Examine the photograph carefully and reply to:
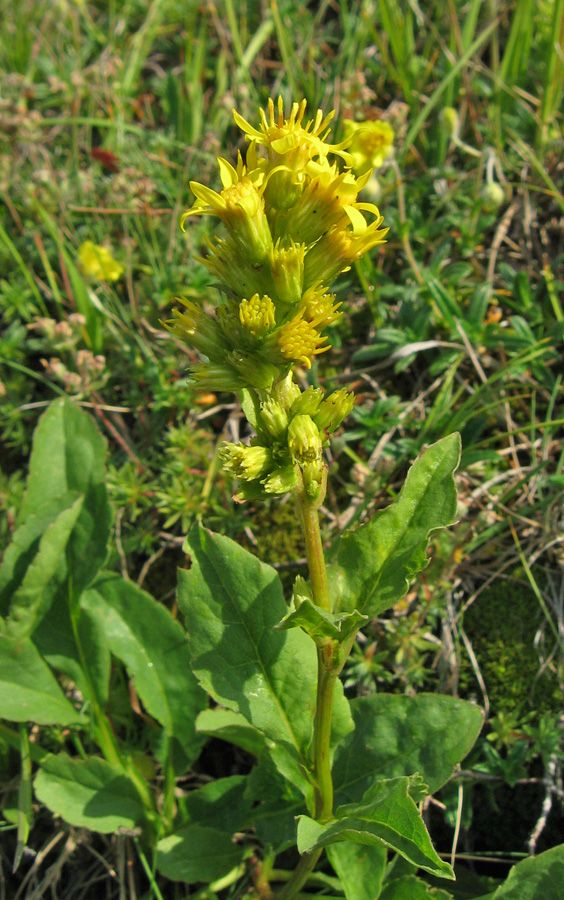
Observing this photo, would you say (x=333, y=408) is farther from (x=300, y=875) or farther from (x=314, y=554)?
(x=300, y=875)

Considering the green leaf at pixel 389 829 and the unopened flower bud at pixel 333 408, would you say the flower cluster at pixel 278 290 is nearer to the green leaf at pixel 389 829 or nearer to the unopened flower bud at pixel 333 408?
the unopened flower bud at pixel 333 408

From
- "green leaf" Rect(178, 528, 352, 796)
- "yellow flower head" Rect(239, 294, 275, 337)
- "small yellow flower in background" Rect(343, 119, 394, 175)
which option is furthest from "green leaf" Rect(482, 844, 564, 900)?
"small yellow flower in background" Rect(343, 119, 394, 175)

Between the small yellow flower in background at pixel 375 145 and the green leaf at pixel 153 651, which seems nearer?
the green leaf at pixel 153 651

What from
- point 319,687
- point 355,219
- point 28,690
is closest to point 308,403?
point 355,219

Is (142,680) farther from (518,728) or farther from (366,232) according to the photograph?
(366,232)

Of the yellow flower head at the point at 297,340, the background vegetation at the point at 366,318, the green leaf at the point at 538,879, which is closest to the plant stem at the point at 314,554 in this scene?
the yellow flower head at the point at 297,340

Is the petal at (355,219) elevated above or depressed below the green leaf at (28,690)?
above

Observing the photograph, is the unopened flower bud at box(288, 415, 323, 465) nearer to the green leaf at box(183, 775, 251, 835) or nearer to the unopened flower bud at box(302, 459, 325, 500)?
the unopened flower bud at box(302, 459, 325, 500)
